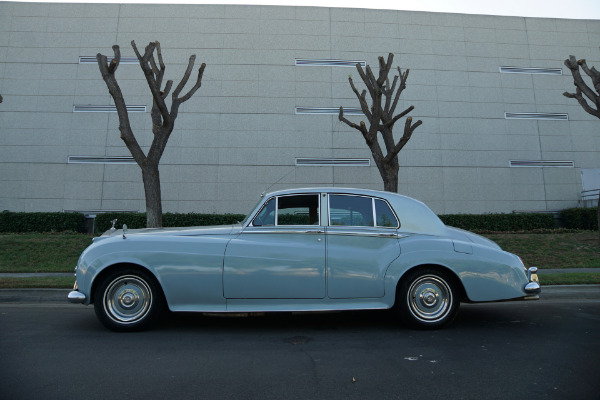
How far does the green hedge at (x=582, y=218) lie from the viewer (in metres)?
15.0

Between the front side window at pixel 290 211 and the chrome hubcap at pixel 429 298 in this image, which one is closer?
the chrome hubcap at pixel 429 298

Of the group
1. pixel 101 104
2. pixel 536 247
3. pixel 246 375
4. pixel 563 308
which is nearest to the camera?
pixel 246 375

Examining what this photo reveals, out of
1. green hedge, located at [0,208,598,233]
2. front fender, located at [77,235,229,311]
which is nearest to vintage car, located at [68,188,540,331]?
front fender, located at [77,235,229,311]

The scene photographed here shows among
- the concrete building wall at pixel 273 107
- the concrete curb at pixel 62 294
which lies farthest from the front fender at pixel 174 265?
the concrete building wall at pixel 273 107

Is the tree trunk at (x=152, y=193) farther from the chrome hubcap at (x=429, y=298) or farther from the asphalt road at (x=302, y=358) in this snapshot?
the chrome hubcap at (x=429, y=298)

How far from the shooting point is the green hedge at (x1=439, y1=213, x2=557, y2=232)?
48.1ft

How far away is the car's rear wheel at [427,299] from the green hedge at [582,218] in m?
14.5

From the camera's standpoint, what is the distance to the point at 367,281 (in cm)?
425

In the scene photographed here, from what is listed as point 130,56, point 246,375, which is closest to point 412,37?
point 130,56

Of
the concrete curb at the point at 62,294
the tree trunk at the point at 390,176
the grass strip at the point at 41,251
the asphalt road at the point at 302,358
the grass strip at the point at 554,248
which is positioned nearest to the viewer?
the asphalt road at the point at 302,358

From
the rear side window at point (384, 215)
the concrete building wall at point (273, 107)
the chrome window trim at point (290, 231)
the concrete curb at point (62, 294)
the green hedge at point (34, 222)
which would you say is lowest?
the concrete curb at point (62, 294)

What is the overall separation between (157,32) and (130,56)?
1620mm

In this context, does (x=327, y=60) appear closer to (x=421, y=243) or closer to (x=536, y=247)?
(x=536, y=247)

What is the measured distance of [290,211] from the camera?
461 centimetres
